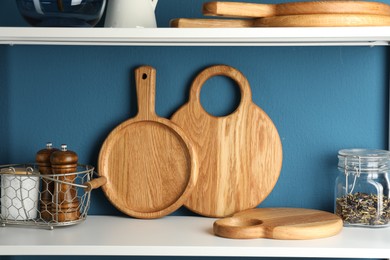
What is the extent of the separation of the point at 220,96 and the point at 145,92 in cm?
17

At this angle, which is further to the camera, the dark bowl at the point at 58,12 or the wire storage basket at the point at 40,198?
the wire storage basket at the point at 40,198

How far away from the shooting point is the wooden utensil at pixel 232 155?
5.11ft

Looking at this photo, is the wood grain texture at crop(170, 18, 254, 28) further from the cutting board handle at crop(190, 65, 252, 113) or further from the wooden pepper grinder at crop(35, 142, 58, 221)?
the wooden pepper grinder at crop(35, 142, 58, 221)

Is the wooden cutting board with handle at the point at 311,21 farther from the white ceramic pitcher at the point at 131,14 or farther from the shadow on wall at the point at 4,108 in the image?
the shadow on wall at the point at 4,108

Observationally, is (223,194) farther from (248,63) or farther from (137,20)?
(137,20)

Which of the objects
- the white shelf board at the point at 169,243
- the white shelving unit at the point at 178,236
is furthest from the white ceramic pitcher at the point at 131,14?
the white shelf board at the point at 169,243

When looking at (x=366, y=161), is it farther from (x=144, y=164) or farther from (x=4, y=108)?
(x=4, y=108)

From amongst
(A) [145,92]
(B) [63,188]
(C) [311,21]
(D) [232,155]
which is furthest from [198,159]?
(C) [311,21]

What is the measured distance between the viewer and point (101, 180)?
149 cm

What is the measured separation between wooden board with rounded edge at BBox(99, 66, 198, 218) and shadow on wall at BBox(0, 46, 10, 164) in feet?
0.75

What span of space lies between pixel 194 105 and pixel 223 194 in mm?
211

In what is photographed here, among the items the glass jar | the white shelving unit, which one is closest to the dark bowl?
the white shelving unit

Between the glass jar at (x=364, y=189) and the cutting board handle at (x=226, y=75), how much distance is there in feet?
0.79

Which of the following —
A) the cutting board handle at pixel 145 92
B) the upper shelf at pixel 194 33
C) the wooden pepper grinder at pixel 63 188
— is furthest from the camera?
the cutting board handle at pixel 145 92
